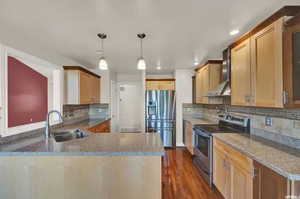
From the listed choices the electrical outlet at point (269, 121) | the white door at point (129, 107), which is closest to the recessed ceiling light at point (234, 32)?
the electrical outlet at point (269, 121)

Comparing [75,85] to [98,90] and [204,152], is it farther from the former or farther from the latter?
[204,152]

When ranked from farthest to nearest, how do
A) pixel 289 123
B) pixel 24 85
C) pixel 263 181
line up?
pixel 24 85, pixel 289 123, pixel 263 181

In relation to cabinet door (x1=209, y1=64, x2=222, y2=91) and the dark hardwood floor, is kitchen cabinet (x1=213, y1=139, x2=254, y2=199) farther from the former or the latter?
cabinet door (x1=209, y1=64, x2=222, y2=91)

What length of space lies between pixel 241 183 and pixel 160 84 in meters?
3.79

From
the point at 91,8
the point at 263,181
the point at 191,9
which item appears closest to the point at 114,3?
the point at 91,8

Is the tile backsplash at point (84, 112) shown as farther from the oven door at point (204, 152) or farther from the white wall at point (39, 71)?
the oven door at point (204, 152)

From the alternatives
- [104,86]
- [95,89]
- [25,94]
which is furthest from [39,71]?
[104,86]

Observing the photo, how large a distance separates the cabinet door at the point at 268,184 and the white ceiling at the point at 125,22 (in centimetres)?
151

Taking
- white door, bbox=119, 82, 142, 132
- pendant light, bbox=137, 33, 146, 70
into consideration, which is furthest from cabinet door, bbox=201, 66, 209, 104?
white door, bbox=119, 82, 142, 132

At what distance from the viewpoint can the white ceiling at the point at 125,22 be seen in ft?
5.45

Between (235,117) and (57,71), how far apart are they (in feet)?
11.2

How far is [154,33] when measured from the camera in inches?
93.4

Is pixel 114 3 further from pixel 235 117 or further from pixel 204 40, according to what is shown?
pixel 235 117

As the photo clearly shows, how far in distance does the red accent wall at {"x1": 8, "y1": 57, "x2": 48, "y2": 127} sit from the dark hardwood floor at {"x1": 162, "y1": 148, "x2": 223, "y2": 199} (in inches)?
92.4
